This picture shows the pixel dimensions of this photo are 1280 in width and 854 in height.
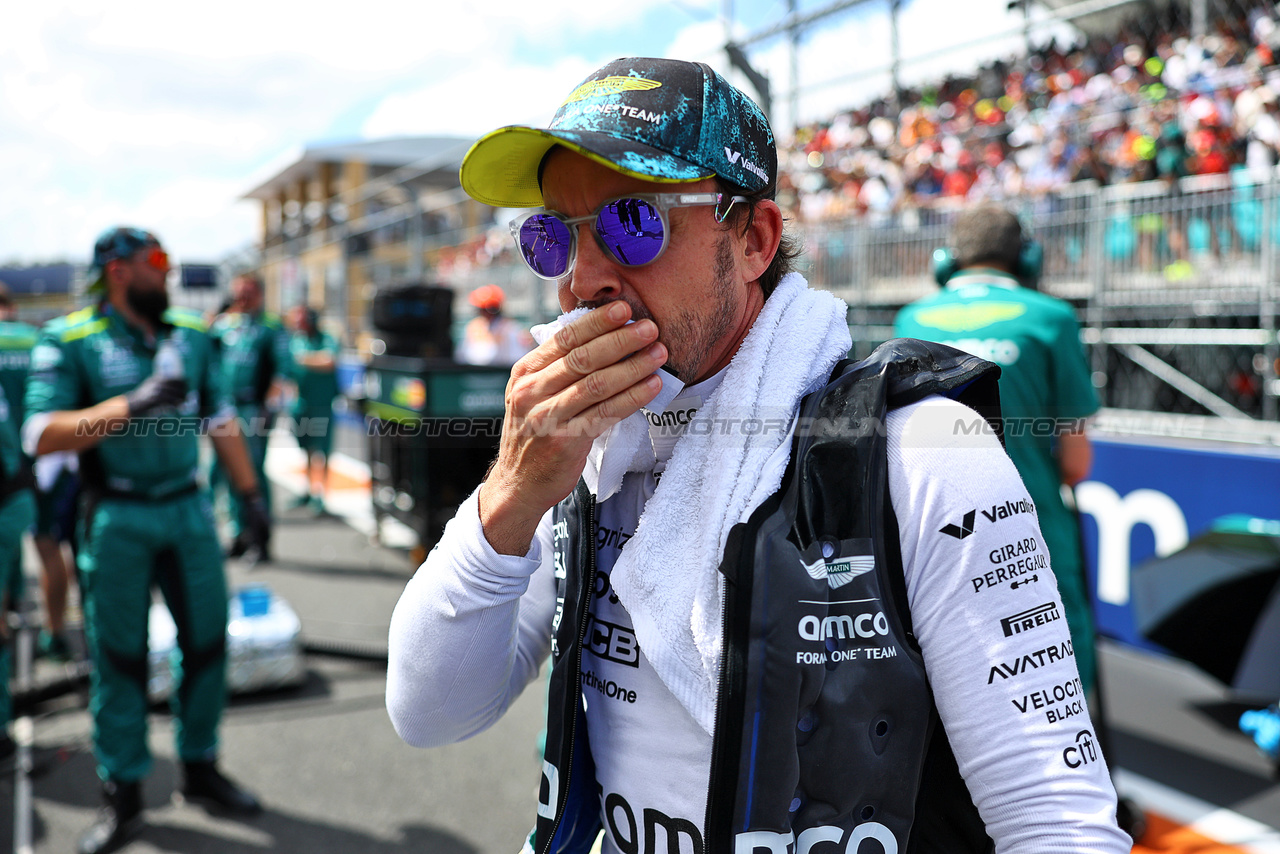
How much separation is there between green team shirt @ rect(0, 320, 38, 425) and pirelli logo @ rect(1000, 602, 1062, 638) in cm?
631

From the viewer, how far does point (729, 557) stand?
3.64ft

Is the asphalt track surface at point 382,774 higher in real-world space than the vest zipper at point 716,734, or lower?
lower

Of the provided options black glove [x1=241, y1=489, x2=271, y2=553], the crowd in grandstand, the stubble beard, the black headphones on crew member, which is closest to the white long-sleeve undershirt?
the stubble beard

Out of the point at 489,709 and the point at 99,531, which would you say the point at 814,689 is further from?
the point at 99,531

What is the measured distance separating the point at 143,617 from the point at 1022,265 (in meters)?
3.63

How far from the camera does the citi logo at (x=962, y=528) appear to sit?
106 centimetres

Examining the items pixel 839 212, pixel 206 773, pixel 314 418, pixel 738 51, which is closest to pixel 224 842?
pixel 206 773

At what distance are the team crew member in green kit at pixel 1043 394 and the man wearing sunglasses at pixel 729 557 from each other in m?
1.78

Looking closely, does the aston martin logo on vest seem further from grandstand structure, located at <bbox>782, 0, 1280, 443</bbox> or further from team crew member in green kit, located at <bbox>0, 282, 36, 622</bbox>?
team crew member in green kit, located at <bbox>0, 282, 36, 622</bbox>

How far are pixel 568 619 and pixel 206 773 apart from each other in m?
3.17

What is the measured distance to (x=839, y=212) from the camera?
11.1 m

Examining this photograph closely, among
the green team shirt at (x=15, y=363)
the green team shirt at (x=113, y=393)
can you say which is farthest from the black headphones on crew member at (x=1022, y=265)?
the green team shirt at (x=15, y=363)

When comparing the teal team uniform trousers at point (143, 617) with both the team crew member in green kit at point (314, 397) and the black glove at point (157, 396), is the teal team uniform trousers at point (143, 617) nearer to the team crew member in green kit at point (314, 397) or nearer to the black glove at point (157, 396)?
the black glove at point (157, 396)

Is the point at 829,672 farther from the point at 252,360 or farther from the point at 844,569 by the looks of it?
the point at 252,360
